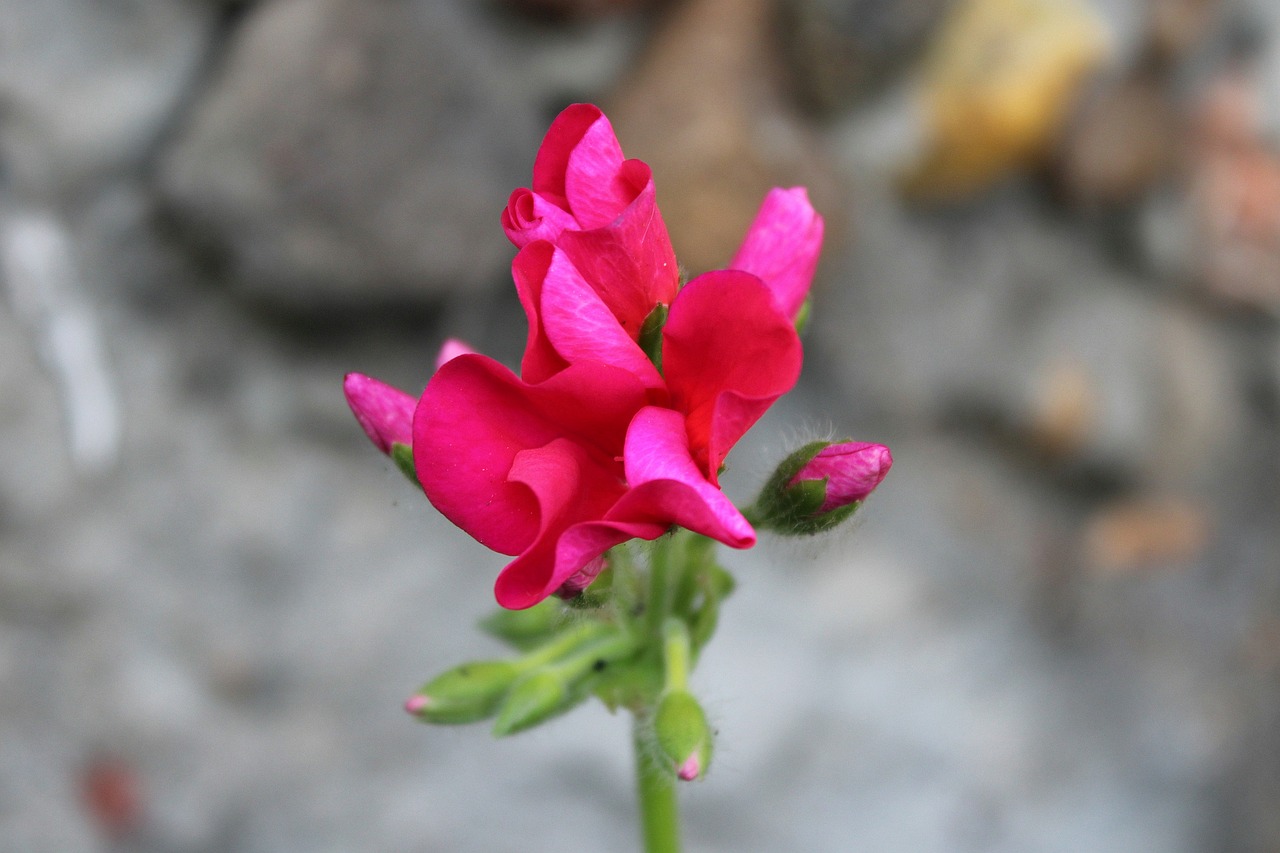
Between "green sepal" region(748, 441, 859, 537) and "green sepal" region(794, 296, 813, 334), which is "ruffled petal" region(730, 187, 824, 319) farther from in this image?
"green sepal" region(748, 441, 859, 537)

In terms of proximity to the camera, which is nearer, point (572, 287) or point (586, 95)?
point (572, 287)

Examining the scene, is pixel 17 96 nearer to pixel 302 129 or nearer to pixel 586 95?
pixel 302 129

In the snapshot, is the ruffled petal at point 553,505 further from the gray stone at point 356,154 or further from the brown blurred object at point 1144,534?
the brown blurred object at point 1144,534

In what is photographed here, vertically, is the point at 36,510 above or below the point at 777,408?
below

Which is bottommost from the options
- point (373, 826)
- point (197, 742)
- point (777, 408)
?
point (373, 826)

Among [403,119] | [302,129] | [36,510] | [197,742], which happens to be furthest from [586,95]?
[197,742]

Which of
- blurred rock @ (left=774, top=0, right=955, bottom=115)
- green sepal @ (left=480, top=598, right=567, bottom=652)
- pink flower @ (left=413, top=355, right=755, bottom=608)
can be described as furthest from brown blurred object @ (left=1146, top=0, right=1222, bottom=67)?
pink flower @ (left=413, top=355, right=755, bottom=608)
